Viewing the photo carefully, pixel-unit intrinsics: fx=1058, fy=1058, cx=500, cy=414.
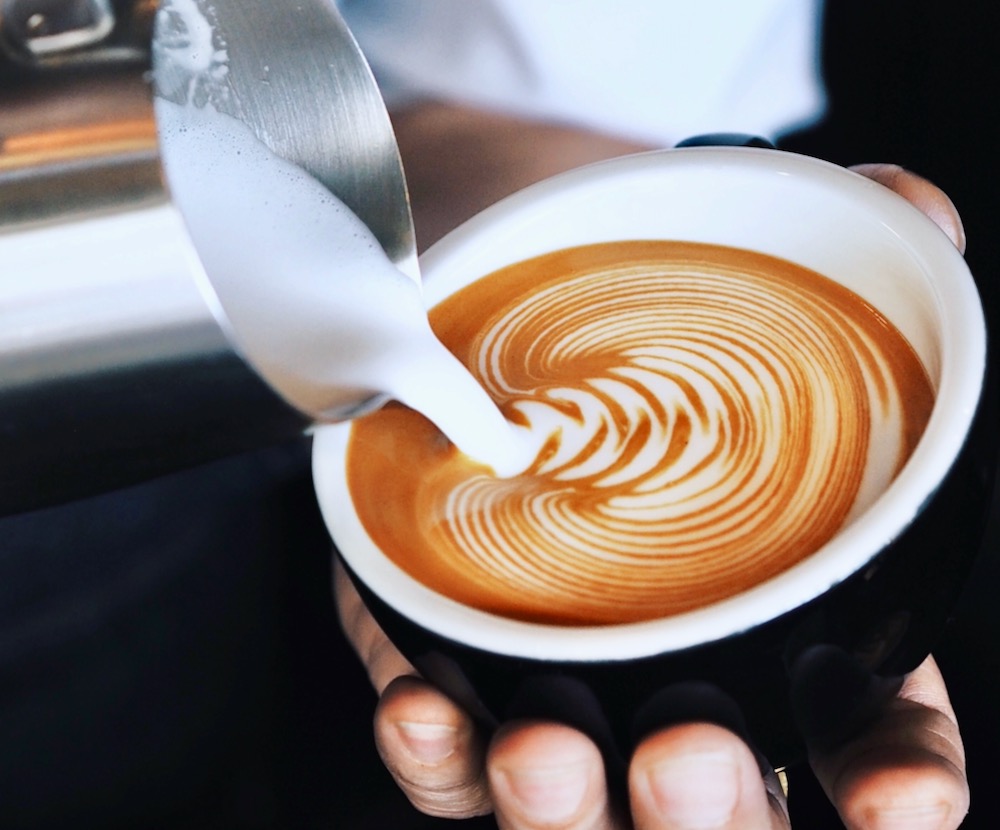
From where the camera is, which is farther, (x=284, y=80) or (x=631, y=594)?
(x=284, y=80)

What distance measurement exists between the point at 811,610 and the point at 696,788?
0.41 feet

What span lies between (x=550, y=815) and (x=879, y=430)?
11.9 inches

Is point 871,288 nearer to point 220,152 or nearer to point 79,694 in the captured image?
point 220,152

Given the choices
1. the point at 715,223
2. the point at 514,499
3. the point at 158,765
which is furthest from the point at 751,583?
the point at 158,765

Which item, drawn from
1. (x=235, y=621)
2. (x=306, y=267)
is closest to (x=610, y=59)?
(x=306, y=267)

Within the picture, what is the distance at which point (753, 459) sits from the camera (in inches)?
26.2

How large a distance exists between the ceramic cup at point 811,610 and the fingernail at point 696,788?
23 millimetres

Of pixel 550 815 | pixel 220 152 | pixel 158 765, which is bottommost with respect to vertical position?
pixel 158 765

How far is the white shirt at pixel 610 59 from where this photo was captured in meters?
1.12

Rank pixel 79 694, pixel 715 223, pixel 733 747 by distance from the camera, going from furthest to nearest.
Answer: pixel 79 694, pixel 715 223, pixel 733 747

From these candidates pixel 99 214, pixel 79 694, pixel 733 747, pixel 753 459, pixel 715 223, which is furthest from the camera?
pixel 79 694

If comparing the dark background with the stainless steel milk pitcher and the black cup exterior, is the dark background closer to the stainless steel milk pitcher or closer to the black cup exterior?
the black cup exterior

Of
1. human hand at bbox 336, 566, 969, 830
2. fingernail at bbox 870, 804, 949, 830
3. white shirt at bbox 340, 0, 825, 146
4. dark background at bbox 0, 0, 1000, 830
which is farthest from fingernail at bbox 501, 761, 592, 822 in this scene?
white shirt at bbox 340, 0, 825, 146

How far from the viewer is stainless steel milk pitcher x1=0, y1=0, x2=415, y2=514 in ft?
1.47
